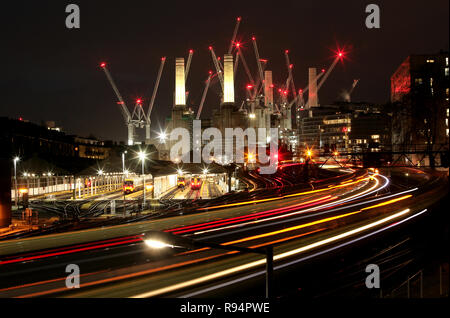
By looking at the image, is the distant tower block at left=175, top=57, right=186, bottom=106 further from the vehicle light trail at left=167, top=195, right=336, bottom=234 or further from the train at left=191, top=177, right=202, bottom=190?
the vehicle light trail at left=167, top=195, right=336, bottom=234

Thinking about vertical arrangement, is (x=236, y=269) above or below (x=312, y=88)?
below

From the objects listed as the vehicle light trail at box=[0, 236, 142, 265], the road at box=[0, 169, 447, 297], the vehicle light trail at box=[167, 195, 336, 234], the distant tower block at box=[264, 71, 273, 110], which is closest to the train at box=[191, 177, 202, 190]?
the vehicle light trail at box=[167, 195, 336, 234]

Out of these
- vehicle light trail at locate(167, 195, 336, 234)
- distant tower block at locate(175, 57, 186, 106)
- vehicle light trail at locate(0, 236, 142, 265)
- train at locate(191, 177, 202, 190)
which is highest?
distant tower block at locate(175, 57, 186, 106)

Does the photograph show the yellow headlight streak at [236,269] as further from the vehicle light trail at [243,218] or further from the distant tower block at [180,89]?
the distant tower block at [180,89]

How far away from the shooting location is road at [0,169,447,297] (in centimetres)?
612

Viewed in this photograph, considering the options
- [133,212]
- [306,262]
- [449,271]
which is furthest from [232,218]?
[133,212]

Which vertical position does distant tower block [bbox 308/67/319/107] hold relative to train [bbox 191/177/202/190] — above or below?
above

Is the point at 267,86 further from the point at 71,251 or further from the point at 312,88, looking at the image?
the point at 71,251

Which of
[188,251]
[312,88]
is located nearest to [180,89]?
[312,88]

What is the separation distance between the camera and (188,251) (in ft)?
26.4

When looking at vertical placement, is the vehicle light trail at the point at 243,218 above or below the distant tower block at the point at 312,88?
below

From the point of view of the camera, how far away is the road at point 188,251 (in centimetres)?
612

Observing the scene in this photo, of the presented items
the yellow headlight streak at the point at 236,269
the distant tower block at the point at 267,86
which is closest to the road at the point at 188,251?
the yellow headlight streak at the point at 236,269

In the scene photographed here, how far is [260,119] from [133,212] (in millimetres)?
85554
